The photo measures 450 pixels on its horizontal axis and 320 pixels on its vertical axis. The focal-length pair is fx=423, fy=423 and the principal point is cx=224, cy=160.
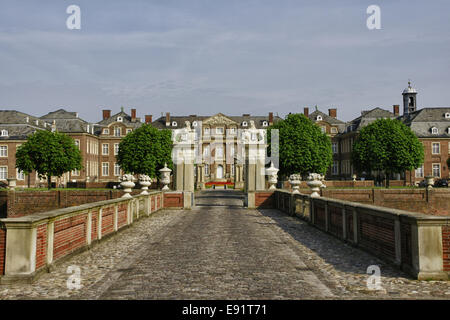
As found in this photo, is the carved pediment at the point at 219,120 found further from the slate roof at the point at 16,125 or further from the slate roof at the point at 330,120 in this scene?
the slate roof at the point at 16,125

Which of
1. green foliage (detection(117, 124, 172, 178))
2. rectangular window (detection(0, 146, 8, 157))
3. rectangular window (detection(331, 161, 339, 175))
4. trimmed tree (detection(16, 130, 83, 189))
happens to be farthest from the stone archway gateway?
trimmed tree (detection(16, 130, 83, 189))

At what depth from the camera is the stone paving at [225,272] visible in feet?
20.3

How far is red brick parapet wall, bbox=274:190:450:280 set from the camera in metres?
6.88

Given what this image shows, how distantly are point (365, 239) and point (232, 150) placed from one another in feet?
234

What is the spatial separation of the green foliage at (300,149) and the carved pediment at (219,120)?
35236 mm

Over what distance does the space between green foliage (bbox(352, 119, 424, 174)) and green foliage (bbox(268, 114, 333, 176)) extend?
4704 mm

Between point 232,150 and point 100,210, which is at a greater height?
point 232,150

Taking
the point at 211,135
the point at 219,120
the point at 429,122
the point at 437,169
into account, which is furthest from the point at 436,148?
the point at 211,135

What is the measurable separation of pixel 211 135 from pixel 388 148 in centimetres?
4055

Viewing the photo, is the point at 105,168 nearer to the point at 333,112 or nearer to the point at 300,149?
the point at 300,149

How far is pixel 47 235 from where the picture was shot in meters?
7.73
